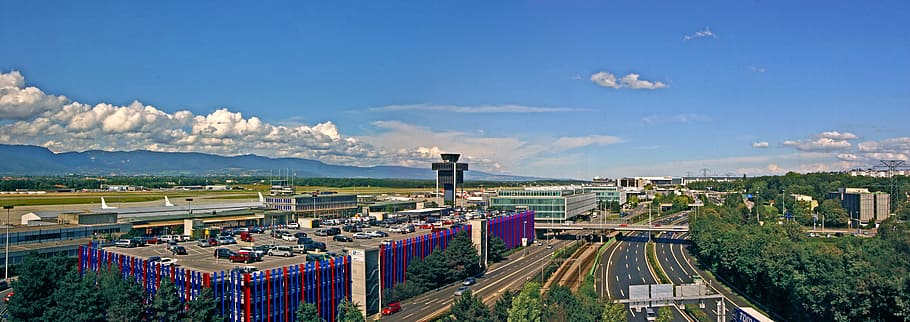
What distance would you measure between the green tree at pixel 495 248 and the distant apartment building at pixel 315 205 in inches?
1859

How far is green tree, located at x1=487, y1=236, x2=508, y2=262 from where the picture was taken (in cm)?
7144

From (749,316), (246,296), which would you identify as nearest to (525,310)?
(749,316)

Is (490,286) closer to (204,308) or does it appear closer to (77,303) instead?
(204,308)

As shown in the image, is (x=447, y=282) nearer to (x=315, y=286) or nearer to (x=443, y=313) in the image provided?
(x=443, y=313)

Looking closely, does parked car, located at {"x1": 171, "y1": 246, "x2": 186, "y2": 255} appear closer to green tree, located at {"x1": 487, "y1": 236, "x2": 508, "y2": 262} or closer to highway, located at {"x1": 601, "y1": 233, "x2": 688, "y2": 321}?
highway, located at {"x1": 601, "y1": 233, "x2": 688, "y2": 321}

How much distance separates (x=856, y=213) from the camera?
111375 mm

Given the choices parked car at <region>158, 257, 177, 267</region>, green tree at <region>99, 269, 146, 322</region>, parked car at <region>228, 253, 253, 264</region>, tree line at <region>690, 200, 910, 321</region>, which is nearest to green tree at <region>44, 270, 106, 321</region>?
green tree at <region>99, 269, 146, 322</region>

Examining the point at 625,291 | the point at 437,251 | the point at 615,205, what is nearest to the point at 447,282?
the point at 437,251

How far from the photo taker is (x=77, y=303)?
32.0 meters

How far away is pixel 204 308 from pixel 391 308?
1387 centimetres

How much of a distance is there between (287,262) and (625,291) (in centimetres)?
2919

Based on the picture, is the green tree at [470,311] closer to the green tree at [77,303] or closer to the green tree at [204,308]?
the green tree at [204,308]

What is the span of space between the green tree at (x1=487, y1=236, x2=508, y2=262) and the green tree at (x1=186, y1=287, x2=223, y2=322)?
4124cm

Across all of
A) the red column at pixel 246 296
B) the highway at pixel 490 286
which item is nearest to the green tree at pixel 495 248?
the highway at pixel 490 286
